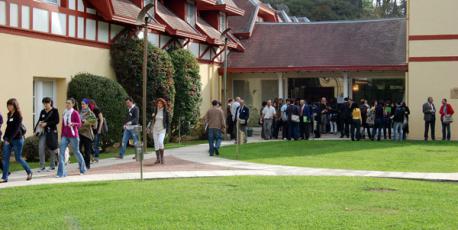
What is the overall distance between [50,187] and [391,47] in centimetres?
2417

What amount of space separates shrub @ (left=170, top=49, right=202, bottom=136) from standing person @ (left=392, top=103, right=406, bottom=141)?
8.21m

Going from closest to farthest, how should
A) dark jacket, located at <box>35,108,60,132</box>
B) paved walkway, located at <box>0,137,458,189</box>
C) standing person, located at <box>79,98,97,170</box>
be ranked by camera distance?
paved walkway, located at <box>0,137,458,189</box>
dark jacket, located at <box>35,108,60,132</box>
standing person, located at <box>79,98,97,170</box>

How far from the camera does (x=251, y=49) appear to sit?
3612 centimetres

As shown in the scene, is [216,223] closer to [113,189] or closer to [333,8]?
[113,189]

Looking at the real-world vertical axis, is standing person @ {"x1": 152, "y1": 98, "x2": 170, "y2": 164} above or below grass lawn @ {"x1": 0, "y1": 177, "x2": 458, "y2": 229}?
above

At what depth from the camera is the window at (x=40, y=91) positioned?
20594 mm

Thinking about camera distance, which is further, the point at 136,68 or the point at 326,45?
the point at 326,45

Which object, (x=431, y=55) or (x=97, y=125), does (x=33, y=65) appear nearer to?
(x=97, y=125)

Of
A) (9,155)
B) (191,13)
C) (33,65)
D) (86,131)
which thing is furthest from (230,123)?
(9,155)

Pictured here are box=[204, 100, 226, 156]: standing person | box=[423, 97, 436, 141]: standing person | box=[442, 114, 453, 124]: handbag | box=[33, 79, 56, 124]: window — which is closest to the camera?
box=[204, 100, 226, 156]: standing person

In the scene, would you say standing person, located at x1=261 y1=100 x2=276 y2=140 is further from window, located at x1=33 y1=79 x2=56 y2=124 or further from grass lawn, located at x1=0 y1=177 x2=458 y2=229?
grass lawn, located at x1=0 y1=177 x2=458 y2=229

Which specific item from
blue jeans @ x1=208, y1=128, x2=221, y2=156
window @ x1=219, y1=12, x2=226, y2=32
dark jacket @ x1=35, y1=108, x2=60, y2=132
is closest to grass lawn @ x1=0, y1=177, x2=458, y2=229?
dark jacket @ x1=35, y1=108, x2=60, y2=132

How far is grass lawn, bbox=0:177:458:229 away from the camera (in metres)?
8.84

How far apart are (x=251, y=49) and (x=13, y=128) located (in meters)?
23.4
